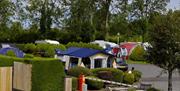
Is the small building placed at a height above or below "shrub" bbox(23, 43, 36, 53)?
below

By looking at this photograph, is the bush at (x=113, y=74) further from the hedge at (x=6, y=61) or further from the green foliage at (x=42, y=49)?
the green foliage at (x=42, y=49)

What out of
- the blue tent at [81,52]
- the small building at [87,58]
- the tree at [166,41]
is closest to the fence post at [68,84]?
the tree at [166,41]

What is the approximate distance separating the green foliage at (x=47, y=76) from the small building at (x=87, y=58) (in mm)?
11295

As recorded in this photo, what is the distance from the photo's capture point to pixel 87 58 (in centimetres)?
3030

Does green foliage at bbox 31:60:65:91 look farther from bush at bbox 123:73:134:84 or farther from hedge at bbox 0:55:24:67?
bush at bbox 123:73:134:84

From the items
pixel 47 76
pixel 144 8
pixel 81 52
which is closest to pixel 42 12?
pixel 144 8

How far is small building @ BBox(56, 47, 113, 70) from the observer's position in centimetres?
3023

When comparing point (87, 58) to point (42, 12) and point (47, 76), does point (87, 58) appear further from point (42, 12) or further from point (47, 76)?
point (42, 12)

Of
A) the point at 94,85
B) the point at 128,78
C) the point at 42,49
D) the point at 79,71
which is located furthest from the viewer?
the point at 42,49

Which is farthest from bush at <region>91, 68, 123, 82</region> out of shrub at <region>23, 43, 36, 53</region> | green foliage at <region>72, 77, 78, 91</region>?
shrub at <region>23, 43, 36, 53</region>

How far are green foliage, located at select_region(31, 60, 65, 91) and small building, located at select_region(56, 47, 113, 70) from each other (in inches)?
445

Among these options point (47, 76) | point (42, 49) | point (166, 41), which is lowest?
point (47, 76)

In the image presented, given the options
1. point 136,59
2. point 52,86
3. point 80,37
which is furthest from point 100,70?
point 80,37

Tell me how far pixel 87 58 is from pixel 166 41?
28.9ft
